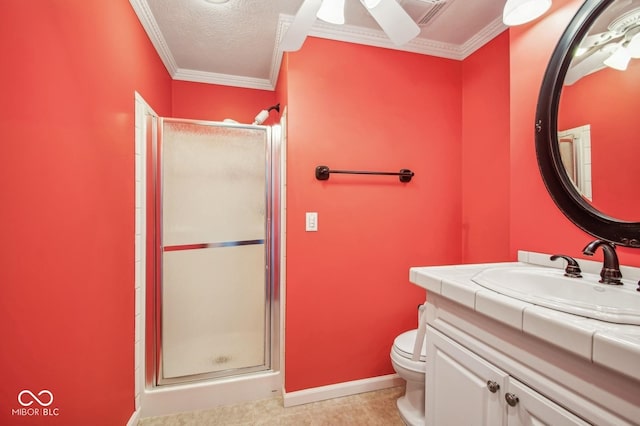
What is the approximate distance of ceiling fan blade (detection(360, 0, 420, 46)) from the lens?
40.8 inches

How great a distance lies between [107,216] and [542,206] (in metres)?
1.98

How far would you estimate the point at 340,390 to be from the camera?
176cm

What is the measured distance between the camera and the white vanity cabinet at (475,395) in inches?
26.5

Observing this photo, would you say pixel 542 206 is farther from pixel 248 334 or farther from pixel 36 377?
pixel 36 377

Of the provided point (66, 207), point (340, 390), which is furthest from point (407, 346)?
point (66, 207)

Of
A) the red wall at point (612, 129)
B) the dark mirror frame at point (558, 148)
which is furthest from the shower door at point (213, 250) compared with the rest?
the red wall at point (612, 129)

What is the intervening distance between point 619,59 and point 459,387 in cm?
131

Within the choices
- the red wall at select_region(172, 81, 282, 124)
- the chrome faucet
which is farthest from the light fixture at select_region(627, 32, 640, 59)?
the red wall at select_region(172, 81, 282, 124)

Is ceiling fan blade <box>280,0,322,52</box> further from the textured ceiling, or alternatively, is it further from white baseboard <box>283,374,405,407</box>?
white baseboard <box>283,374,405,407</box>

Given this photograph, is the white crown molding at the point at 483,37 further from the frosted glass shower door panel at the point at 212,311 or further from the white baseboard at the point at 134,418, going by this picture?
the white baseboard at the point at 134,418

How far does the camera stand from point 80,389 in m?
1.01

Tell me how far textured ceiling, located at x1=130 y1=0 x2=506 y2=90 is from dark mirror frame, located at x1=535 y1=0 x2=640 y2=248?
646mm

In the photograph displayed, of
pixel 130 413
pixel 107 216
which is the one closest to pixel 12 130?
pixel 107 216

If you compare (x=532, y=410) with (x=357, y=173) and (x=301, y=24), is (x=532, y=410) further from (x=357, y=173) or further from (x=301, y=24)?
(x=301, y=24)
